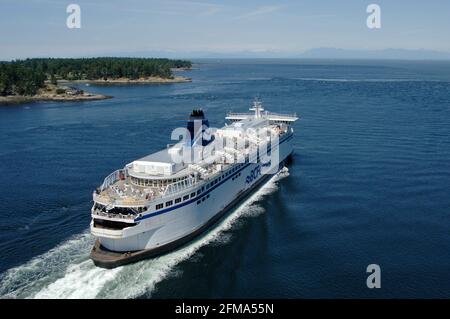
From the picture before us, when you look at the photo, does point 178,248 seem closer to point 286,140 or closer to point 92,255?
point 92,255

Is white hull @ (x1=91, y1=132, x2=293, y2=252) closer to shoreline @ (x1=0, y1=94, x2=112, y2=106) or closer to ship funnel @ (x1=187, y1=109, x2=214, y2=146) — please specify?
ship funnel @ (x1=187, y1=109, x2=214, y2=146)

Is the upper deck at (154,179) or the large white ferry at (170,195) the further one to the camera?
the upper deck at (154,179)

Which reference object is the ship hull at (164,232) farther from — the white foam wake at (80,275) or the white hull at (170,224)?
the white foam wake at (80,275)

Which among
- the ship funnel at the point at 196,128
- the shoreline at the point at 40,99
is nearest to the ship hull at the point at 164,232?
the ship funnel at the point at 196,128

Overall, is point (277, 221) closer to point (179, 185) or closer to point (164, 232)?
point (179, 185)

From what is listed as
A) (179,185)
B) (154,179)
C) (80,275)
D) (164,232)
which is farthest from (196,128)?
(80,275)
